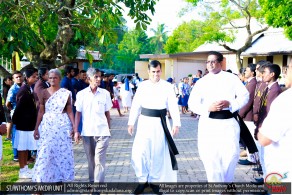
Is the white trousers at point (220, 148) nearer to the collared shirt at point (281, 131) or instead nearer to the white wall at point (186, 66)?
the collared shirt at point (281, 131)

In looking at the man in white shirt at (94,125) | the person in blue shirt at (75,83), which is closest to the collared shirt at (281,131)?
the man in white shirt at (94,125)

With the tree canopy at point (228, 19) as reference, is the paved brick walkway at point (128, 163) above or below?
below

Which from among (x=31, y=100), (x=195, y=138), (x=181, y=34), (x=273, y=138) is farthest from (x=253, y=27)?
(x=273, y=138)

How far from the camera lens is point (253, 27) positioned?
33.0 m

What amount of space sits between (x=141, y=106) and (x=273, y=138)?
2.93 meters

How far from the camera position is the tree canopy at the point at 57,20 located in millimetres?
6844

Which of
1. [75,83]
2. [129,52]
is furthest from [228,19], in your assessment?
[129,52]

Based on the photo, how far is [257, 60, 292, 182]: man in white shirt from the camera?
360cm

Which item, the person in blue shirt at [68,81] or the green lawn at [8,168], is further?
the person in blue shirt at [68,81]

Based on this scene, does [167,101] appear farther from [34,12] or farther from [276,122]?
[34,12]

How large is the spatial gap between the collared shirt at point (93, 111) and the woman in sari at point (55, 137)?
205 millimetres

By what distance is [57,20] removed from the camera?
812 centimetres

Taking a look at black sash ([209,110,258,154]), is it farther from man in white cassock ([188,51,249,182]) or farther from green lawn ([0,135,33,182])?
green lawn ([0,135,33,182])

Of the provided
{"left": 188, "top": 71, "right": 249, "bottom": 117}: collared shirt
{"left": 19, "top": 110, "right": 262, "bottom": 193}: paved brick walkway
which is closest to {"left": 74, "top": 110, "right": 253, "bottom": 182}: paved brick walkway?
{"left": 19, "top": 110, "right": 262, "bottom": 193}: paved brick walkway
